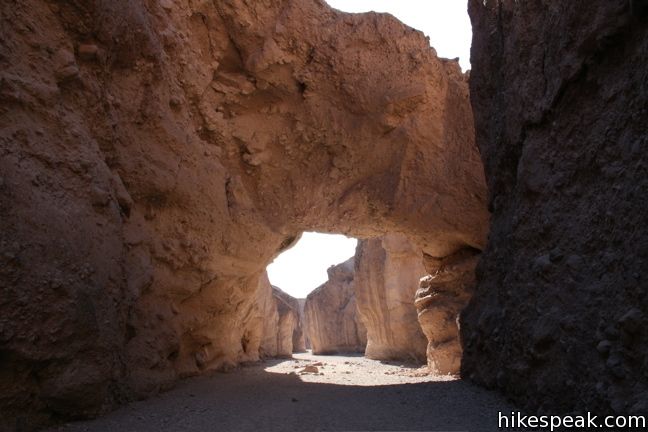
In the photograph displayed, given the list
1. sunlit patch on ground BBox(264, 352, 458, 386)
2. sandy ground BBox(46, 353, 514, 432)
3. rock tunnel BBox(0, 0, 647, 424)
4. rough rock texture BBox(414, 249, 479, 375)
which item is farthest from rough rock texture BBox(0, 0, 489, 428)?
sunlit patch on ground BBox(264, 352, 458, 386)

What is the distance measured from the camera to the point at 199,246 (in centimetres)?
537

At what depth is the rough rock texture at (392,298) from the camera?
14.1 meters

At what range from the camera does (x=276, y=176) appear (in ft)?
22.2

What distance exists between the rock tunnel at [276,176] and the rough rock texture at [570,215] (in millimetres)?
17

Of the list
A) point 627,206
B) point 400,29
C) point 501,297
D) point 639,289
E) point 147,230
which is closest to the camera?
point 639,289

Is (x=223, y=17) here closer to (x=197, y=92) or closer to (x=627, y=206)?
(x=197, y=92)

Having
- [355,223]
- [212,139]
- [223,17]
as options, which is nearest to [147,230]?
[212,139]

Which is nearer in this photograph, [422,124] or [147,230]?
[147,230]

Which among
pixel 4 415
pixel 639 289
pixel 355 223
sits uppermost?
pixel 355 223

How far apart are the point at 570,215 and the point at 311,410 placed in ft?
7.55

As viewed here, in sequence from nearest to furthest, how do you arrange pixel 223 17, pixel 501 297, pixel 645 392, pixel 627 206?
pixel 645 392 → pixel 627 206 → pixel 501 297 → pixel 223 17

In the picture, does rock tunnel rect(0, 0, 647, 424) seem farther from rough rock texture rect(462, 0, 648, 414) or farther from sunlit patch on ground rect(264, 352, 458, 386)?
sunlit patch on ground rect(264, 352, 458, 386)

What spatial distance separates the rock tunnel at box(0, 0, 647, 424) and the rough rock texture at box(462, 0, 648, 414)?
2 cm

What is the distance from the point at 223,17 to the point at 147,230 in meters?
3.03
